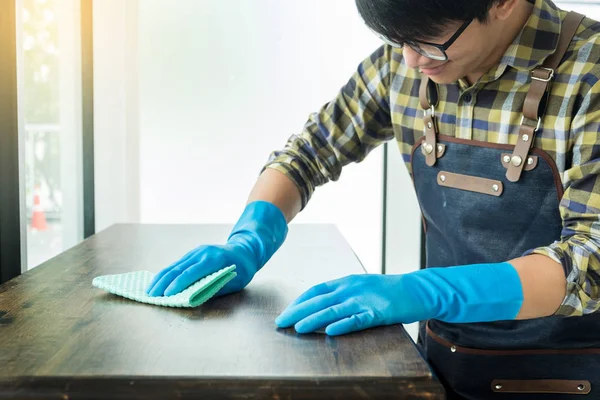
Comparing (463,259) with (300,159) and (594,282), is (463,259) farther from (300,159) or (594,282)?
(300,159)

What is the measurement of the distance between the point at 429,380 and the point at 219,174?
2416mm

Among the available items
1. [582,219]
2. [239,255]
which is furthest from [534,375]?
[239,255]

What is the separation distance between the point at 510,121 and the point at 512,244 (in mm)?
254

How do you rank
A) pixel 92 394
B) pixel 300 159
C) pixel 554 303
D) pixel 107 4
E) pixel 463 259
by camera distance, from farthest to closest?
pixel 107 4
pixel 300 159
pixel 463 259
pixel 554 303
pixel 92 394

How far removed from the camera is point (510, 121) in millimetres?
1373

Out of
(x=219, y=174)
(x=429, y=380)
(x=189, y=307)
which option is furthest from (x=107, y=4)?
(x=429, y=380)

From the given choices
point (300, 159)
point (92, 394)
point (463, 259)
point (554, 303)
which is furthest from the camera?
point (300, 159)

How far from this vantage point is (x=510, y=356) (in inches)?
55.0

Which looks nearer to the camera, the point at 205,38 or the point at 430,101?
the point at 430,101

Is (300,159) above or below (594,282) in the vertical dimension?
above

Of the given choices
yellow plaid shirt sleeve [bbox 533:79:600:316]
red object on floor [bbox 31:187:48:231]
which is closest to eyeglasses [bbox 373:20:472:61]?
yellow plaid shirt sleeve [bbox 533:79:600:316]

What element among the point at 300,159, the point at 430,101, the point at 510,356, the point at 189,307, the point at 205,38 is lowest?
the point at 510,356

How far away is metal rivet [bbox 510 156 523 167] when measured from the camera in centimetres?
133

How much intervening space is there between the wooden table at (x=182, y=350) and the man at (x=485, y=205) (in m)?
0.08
